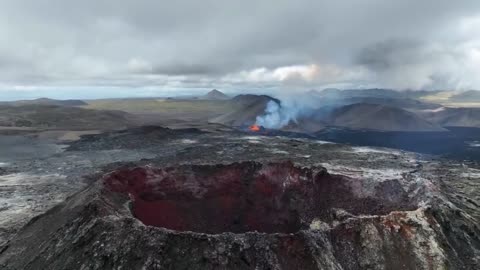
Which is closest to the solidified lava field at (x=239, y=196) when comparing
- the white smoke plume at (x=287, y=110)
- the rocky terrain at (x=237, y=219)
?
the rocky terrain at (x=237, y=219)

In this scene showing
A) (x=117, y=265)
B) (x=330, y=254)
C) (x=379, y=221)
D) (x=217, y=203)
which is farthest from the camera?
(x=217, y=203)

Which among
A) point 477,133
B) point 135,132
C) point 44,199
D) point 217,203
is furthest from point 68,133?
point 477,133

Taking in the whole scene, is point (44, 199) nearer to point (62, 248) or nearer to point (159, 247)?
point (62, 248)

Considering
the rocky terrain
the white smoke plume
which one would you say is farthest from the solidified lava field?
the white smoke plume

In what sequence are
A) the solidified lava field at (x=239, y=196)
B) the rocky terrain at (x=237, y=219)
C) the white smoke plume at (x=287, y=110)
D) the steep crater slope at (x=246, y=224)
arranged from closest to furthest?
the steep crater slope at (x=246, y=224) → the rocky terrain at (x=237, y=219) → the solidified lava field at (x=239, y=196) → the white smoke plume at (x=287, y=110)

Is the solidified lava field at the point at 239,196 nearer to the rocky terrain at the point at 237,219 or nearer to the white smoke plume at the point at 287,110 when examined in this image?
the rocky terrain at the point at 237,219

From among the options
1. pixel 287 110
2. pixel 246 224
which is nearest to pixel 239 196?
pixel 246 224
